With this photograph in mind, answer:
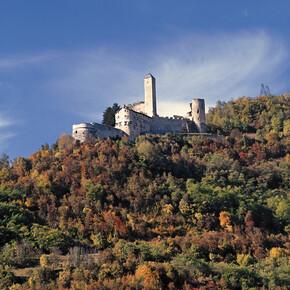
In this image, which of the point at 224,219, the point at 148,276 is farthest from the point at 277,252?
the point at 148,276

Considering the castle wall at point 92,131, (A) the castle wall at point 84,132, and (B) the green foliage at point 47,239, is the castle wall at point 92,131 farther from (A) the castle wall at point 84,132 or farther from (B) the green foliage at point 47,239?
(B) the green foliage at point 47,239

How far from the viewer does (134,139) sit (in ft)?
240

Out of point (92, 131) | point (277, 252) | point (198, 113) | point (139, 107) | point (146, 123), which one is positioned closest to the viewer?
point (277, 252)

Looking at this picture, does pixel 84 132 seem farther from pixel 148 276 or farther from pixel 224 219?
pixel 148 276

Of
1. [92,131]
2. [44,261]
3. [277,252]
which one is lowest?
[44,261]

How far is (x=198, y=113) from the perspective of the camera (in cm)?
8456

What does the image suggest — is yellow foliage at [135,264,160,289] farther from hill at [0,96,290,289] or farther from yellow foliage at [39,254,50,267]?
yellow foliage at [39,254,50,267]

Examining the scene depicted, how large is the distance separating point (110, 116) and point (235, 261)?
122ft

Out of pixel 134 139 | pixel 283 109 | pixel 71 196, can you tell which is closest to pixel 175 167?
pixel 134 139

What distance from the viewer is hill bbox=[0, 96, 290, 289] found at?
43344mm

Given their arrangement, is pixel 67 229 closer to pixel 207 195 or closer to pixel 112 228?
pixel 112 228

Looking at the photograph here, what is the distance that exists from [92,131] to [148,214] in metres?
18.6

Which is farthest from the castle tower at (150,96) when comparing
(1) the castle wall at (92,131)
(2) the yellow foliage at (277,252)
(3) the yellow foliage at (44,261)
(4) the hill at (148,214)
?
(3) the yellow foliage at (44,261)

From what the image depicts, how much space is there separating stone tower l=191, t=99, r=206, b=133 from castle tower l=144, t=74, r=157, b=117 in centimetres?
777
